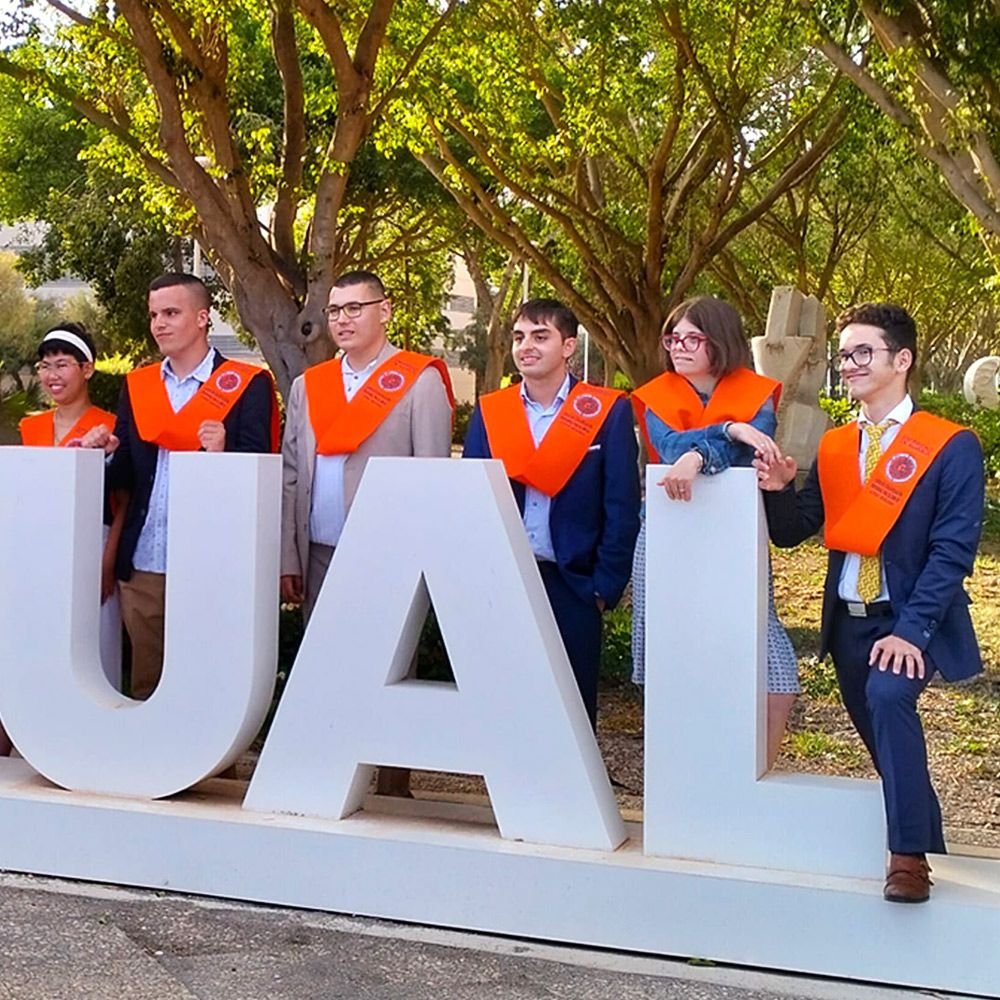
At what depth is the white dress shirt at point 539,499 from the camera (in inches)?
179

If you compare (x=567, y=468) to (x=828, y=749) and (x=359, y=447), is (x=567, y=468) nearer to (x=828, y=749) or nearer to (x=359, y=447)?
(x=359, y=447)

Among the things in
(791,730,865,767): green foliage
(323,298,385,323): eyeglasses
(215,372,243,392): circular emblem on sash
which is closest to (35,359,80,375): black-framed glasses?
(215,372,243,392): circular emblem on sash

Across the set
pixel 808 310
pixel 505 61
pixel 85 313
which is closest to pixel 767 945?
pixel 505 61

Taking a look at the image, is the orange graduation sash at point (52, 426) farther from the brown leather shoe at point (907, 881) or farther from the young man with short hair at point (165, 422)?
the brown leather shoe at point (907, 881)

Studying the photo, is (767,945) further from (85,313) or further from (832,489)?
(85,313)

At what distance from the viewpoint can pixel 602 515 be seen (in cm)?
450

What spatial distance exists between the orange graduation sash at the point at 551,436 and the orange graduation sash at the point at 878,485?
758mm

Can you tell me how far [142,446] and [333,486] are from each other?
0.67 m

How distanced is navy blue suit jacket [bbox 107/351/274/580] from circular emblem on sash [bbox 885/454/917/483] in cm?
204

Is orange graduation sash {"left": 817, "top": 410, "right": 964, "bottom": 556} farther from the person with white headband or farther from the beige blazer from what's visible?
the person with white headband

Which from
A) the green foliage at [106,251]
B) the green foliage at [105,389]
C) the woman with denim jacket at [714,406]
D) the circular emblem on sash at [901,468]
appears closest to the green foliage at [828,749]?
the woman with denim jacket at [714,406]

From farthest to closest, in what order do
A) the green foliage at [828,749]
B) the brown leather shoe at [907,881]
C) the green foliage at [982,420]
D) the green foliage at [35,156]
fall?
the green foliage at [35,156] < the green foliage at [982,420] < the green foliage at [828,749] < the brown leather shoe at [907,881]

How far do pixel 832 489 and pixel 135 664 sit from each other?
2490mm

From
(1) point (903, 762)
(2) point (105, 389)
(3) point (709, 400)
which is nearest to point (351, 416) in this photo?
(3) point (709, 400)
